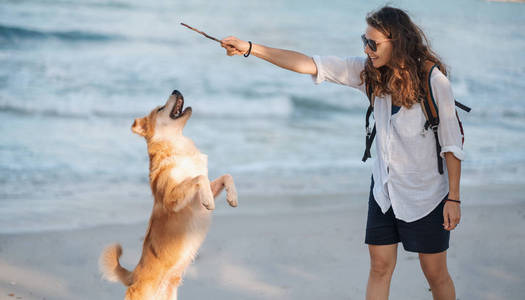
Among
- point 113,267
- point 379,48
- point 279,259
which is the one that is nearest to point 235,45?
point 379,48

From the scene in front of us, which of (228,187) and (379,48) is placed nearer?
(379,48)

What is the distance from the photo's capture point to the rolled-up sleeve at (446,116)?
8.54 feet

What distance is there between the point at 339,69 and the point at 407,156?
0.56 meters

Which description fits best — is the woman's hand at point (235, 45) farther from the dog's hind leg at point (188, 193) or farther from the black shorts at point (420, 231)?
the black shorts at point (420, 231)

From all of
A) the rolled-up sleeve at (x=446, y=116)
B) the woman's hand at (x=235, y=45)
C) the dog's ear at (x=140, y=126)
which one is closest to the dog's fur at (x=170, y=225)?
the dog's ear at (x=140, y=126)

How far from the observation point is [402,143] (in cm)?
278

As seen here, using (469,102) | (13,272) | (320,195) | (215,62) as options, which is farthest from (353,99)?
(13,272)

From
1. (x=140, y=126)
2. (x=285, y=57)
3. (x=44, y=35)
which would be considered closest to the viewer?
(x=285, y=57)

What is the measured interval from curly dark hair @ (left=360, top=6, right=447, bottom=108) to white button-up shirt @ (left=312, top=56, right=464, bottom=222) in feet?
0.21

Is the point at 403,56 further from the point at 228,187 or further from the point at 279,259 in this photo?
the point at 279,259

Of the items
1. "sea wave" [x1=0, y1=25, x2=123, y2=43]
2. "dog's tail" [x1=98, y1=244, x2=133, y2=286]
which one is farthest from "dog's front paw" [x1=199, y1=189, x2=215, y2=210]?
"sea wave" [x1=0, y1=25, x2=123, y2=43]

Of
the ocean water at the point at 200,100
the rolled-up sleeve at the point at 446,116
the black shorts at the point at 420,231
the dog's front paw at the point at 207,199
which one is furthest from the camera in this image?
the ocean water at the point at 200,100

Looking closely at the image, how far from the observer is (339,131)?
10.8 meters

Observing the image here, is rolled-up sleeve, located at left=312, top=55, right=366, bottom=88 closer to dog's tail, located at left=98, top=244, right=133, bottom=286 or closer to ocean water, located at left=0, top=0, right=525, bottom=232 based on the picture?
ocean water, located at left=0, top=0, right=525, bottom=232
